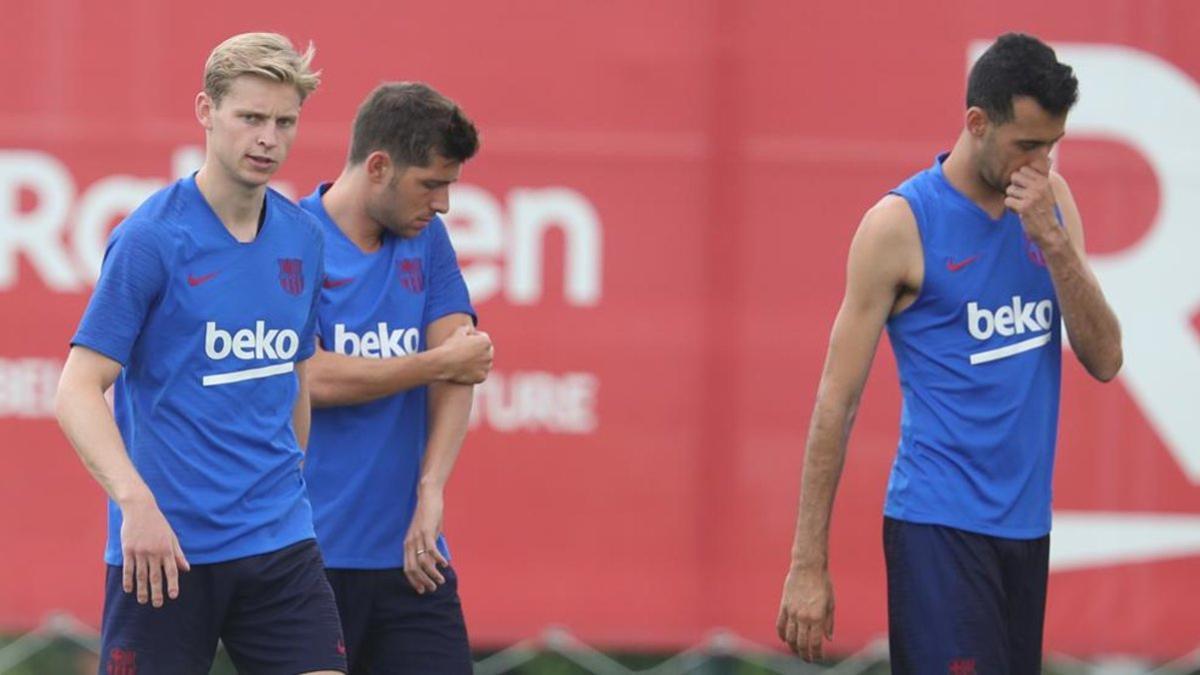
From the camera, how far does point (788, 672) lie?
20.2ft

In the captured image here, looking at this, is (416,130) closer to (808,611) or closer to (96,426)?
(96,426)

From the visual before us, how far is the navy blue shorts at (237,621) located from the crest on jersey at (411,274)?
0.70 metres

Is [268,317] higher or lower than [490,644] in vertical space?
higher

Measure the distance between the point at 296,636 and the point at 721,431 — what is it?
2191 mm

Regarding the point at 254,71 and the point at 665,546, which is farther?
the point at 665,546

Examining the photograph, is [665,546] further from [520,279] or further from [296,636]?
[296,636]

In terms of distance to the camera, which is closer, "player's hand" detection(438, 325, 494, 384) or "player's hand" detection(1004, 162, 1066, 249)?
"player's hand" detection(1004, 162, 1066, 249)

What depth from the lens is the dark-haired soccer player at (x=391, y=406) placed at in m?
4.62

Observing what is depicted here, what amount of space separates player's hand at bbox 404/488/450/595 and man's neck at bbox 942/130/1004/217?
51.1 inches

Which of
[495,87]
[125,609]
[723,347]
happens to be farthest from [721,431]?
[125,609]

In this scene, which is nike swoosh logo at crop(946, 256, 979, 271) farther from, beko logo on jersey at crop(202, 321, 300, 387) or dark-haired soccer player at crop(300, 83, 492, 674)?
beko logo on jersey at crop(202, 321, 300, 387)

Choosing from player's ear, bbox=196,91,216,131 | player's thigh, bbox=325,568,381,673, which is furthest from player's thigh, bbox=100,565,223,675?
player's ear, bbox=196,91,216,131

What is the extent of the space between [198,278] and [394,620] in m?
1.00

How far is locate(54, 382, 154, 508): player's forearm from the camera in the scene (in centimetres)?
383
